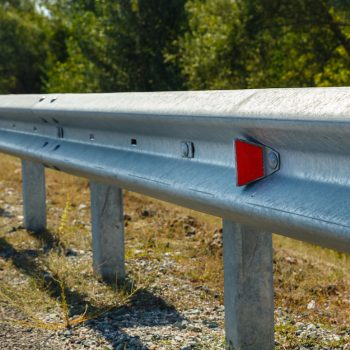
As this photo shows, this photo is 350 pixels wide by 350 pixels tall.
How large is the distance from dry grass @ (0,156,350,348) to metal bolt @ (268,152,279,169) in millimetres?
1673

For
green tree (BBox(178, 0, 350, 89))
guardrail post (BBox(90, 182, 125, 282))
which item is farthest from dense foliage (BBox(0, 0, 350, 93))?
guardrail post (BBox(90, 182, 125, 282))


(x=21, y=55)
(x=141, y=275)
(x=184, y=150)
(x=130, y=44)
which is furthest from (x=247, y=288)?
(x=21, y=55)

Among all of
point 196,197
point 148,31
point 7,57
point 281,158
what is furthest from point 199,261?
point 7,57

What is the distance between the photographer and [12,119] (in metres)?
6.12

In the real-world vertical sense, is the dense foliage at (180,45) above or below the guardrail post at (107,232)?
above

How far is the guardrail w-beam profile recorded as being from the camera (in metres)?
2.38

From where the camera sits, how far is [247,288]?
3.54 metres

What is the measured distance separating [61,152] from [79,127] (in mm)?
256

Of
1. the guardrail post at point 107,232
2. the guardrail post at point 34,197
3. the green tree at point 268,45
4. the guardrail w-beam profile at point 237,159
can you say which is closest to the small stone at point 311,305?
the guardrail w-beam profile at point 237,159

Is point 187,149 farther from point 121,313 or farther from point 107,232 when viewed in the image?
point 107,232

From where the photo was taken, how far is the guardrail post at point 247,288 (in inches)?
139

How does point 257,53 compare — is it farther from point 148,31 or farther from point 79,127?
point 79,127

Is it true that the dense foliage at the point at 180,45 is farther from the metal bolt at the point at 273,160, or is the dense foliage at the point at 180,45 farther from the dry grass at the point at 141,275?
the metal bolt at the point at 273,160

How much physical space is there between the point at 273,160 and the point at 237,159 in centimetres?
14
